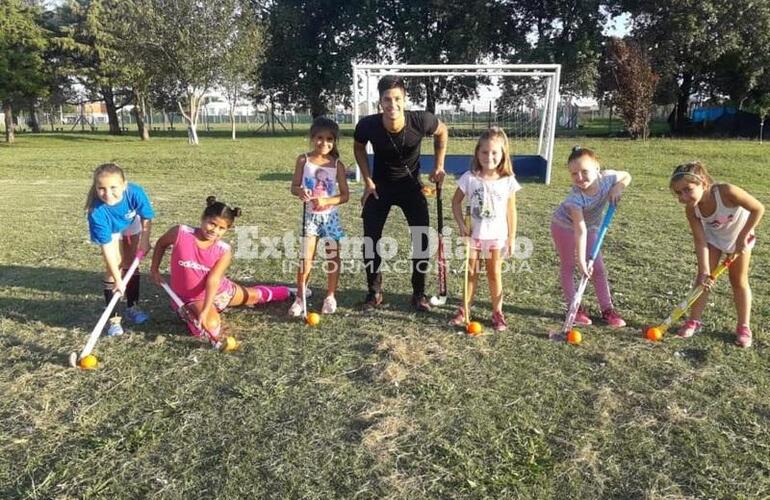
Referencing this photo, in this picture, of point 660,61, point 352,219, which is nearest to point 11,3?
point 352,219

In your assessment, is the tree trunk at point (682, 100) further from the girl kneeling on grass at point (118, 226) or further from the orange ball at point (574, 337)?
the girl kneeling on grass at point (118, 226)

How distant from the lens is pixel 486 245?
14.5 feet

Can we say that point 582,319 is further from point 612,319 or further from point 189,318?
point 189,318

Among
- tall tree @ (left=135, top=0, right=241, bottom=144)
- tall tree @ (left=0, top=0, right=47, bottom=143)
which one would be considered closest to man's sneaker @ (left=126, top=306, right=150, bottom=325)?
tall tree @ (left=135, top=0, right=241, bottom=144)

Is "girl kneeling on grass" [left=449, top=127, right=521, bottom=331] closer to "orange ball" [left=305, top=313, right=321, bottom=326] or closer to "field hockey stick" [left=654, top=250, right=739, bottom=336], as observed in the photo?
"field hockey stick" [left=654, top=250, right=739, bottom=336]

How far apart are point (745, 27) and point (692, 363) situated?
31.7 metres

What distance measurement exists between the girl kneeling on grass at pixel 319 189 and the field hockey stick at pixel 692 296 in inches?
105

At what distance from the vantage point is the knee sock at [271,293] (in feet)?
16.6

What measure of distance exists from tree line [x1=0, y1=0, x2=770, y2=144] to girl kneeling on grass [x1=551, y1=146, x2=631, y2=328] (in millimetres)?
17587

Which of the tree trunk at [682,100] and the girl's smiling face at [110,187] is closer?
the girl's smiling face at [110,187]

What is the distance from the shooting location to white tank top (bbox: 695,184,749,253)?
396 centimetres

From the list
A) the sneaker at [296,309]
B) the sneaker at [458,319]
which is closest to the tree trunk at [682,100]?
the sneaker at [458,319]

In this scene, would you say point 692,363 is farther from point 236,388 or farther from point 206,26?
point 206,26

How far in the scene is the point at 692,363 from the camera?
3871 millimetres
